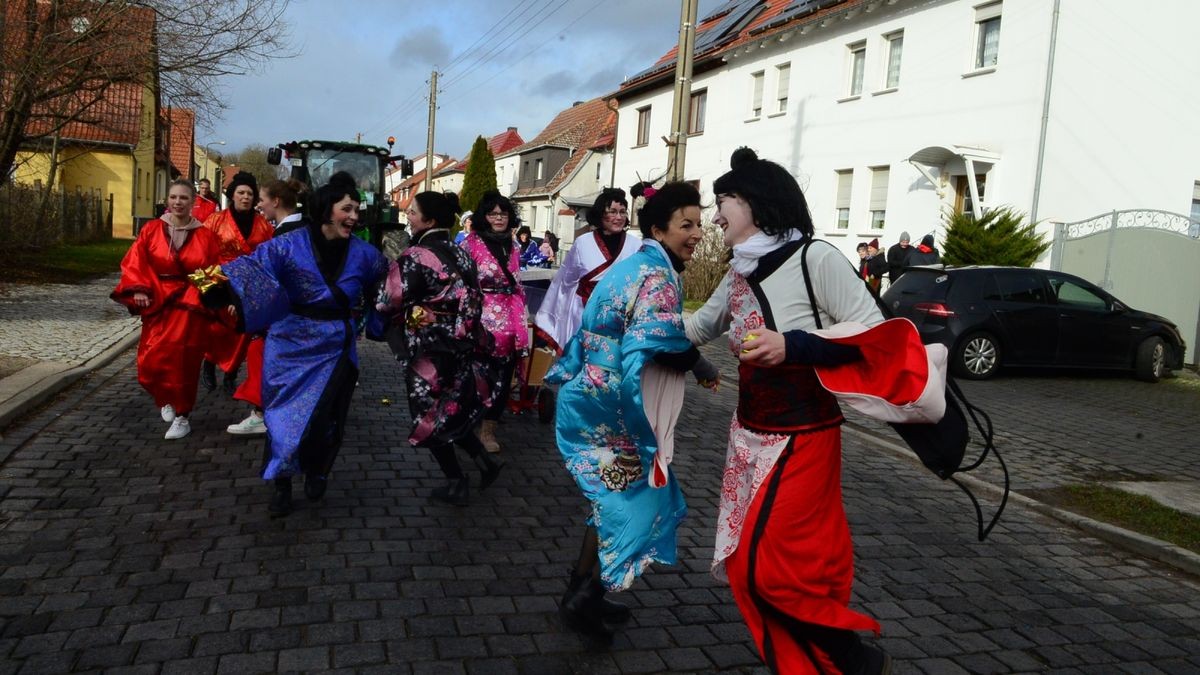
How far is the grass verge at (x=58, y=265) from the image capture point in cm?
1798

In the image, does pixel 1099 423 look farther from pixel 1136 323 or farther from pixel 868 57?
pixel 868 57

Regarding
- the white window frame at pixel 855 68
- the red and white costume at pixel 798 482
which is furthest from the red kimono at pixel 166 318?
the white window frame at pixel 855 68

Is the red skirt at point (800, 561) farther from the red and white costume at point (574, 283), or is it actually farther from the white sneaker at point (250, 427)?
the white sneaker at point (250, 427)

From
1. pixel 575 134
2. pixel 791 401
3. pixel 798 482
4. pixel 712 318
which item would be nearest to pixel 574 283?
pixel 712 318

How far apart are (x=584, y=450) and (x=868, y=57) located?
788 inches

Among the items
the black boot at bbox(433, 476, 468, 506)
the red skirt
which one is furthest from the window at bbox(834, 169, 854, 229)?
the red skirt

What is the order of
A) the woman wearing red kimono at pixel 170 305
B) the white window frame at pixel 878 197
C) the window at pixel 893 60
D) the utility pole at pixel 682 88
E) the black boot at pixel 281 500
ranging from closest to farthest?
1. the black boot at pixel 281 500
2. the woman wearing red kimono at pixel 170 305
3. the utility pole at pixel 682 88
4. the window at pixel 893 60
5. the white window frame at pixel 878 197

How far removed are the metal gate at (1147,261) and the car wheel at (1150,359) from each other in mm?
2133

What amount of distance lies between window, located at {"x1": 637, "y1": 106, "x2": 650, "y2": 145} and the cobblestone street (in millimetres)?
27288

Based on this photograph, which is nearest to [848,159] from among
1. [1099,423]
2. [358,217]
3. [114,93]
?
[1099,423]

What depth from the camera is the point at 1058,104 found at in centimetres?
1703

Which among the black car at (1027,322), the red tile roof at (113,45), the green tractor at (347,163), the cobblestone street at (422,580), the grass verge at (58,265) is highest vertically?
the red tile roof at (113,45)

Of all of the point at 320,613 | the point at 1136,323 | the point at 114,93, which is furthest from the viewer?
the point at 114,93

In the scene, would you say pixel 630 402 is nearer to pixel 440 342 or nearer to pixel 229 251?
pixel 440 342
